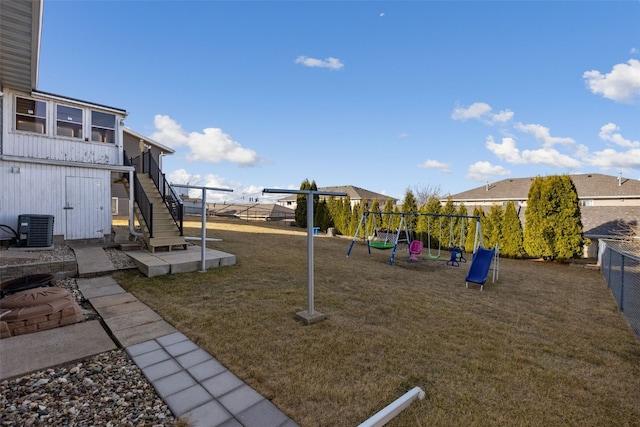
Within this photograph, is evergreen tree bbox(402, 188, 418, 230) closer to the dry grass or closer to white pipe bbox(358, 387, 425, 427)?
the dry grass

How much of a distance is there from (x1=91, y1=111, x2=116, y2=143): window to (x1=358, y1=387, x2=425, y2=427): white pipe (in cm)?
1088

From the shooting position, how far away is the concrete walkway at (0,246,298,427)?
2.10 m

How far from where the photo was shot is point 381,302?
5.01m

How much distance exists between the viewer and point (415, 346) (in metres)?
3.34

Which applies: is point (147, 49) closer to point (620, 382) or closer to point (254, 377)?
point (254, 377)

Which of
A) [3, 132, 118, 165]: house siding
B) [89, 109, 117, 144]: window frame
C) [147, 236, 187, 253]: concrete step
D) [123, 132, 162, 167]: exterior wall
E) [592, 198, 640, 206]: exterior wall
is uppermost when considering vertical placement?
[123, 132, 162, 167]: exterior wall

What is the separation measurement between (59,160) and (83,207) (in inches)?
54.3

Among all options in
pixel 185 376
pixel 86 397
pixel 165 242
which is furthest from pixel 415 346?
pixel 165 242

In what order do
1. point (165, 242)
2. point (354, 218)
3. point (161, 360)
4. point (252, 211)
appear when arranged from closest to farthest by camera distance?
point (161, 360) → point (165, 242) → point (354, 218) → point (252, 211)

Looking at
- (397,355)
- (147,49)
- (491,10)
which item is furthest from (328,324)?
(147,49)

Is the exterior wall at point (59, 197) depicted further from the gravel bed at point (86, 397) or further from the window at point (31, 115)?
the gravel bed at point (86, 397)

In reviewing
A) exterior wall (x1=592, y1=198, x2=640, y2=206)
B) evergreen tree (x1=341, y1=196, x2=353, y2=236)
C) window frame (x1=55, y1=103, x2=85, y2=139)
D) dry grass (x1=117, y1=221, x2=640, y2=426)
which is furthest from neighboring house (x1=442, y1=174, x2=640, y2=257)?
window frame (x1=55, y1=103, x2=85, y2=139)

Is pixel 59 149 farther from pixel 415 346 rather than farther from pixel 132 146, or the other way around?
pixel 415 346

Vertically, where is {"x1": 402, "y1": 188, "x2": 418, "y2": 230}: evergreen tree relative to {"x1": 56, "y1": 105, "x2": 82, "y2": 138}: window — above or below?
below
